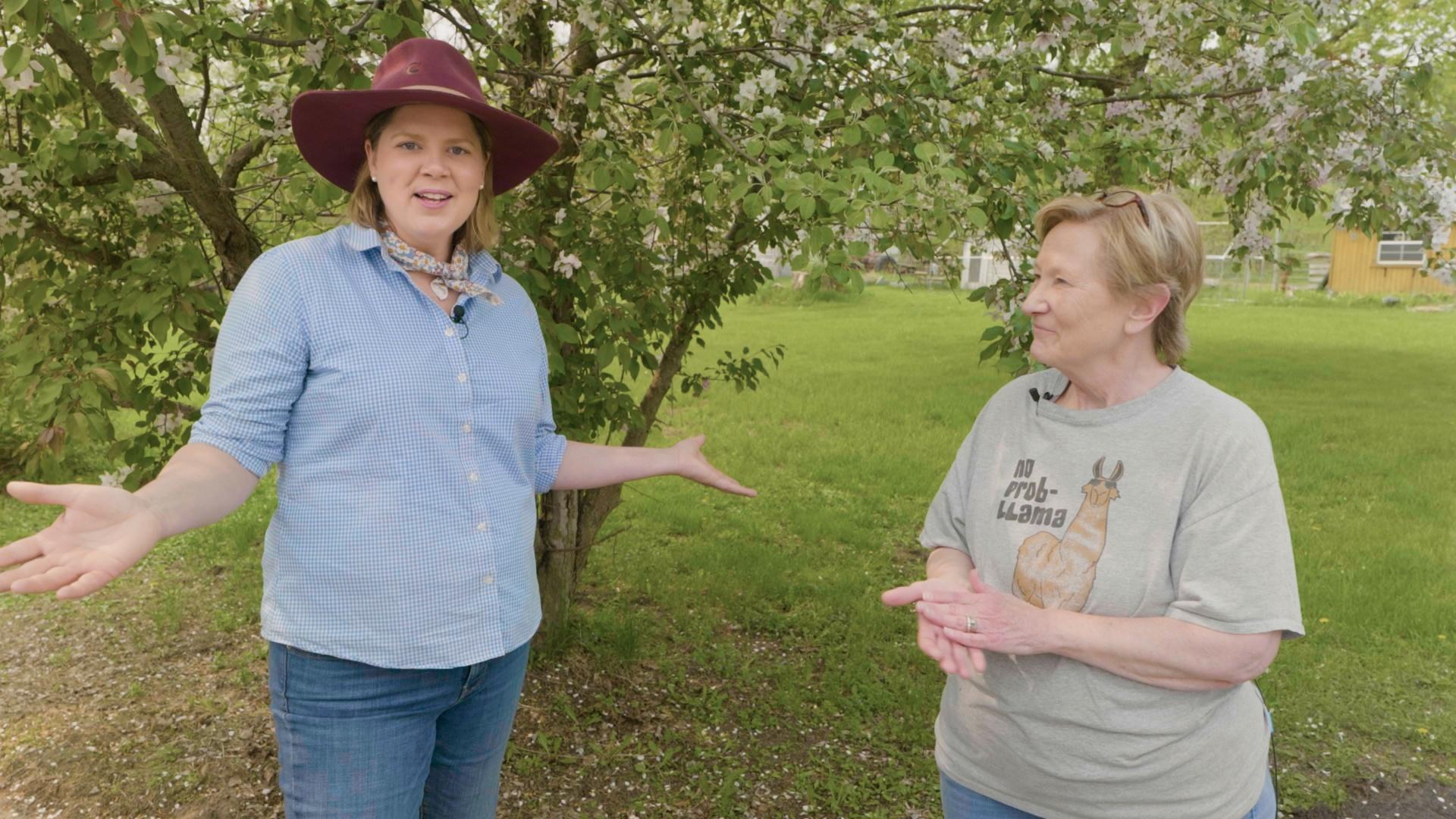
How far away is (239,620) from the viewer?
5281mm

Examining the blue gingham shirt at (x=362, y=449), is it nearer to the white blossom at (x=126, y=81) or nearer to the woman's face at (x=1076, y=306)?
the woman's face at (x=1076, y=306)

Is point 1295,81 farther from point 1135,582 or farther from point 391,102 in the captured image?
point 391,102

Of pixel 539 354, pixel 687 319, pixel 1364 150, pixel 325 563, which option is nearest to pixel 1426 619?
pixel 1364 150

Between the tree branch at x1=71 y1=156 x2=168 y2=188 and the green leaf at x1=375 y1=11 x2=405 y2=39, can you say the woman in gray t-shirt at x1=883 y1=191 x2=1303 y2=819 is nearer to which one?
the green leaf at x1=375 y1=11 x2=405 y2=39

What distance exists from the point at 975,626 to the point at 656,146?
2.33 meters

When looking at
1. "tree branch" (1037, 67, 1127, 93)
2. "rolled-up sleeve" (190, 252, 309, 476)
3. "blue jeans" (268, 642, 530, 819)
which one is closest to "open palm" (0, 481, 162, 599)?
"rolled-up sleeve" (190, 252, 309, 476)

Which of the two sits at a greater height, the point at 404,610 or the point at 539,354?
the point at 539,354

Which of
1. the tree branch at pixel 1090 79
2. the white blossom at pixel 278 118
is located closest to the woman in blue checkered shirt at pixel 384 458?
the white blossom at pixel 278 118

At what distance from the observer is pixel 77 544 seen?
1412mm

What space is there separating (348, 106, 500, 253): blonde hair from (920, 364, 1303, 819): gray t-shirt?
1146 mm

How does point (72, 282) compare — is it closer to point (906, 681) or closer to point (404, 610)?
point (404, 610)

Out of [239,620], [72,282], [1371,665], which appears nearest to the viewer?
[72,282]

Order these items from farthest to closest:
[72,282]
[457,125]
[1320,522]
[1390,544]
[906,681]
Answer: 1. [1320,522]
2. [1390,544]
3. [906,681]
4. [72,282]
5. [457,125]

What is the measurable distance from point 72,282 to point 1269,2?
3871mm
